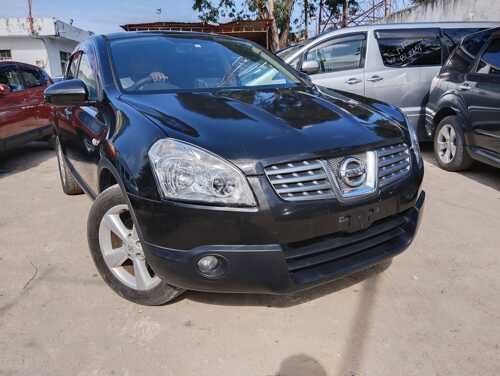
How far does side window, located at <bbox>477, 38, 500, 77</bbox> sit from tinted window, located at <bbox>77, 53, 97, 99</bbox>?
3869 mm

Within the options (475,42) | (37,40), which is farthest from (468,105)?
(37,40)

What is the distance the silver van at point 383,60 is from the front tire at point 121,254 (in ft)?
12.7

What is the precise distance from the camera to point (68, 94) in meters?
2.49

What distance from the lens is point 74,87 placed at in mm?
2518

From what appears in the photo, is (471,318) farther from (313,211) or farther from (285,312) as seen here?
→ (313,211)

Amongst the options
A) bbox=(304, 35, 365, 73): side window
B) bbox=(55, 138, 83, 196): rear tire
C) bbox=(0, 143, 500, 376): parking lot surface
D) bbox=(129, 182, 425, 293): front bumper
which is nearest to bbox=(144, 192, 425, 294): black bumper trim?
bbox=(129, 182, 425, 293): front bumper

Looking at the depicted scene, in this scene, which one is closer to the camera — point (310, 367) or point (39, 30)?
point (310, 367)

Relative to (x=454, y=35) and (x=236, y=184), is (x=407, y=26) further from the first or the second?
(x=236, y=184)

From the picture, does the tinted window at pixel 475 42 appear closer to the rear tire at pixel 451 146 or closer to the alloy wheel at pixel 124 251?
the rear tire at pixel 451 146

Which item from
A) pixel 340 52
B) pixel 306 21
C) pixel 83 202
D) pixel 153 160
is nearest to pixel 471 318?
pixel 153 160

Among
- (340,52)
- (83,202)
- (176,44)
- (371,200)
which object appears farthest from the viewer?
(340,52)

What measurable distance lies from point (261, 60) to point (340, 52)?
2640mm

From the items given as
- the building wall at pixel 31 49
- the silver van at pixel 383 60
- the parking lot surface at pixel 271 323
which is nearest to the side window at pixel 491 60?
the silver van at pixel 383 60

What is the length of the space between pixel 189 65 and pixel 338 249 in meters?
1.69
